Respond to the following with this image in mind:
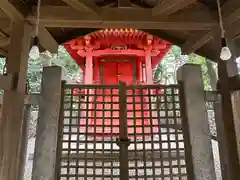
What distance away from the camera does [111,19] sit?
231cm

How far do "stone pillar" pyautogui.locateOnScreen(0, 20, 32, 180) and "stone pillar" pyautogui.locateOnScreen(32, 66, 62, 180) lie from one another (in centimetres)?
58

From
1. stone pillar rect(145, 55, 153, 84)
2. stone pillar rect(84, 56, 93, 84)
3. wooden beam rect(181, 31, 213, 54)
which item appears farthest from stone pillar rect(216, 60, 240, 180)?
stone pillar rect(84, 56, 93, 84)

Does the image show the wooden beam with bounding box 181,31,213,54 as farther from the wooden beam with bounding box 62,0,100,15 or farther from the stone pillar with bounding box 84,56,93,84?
the stone pillar with bounding box 84,56,93,84

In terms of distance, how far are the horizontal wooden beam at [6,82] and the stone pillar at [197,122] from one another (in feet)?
6.55

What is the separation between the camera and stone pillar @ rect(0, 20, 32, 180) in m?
1.93

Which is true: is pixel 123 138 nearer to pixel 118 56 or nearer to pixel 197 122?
pixel 197 122

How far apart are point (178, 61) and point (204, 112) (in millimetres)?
9870

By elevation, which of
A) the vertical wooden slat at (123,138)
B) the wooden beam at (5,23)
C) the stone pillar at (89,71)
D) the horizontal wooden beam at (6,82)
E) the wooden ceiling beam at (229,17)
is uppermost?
the stone pillar at (89,71)

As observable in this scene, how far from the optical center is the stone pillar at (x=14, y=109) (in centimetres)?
193

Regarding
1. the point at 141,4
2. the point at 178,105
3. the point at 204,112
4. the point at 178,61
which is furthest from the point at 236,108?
the point at 178,61

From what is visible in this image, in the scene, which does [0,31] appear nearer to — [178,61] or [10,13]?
[10,13]

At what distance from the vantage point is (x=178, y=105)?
3.09 meters

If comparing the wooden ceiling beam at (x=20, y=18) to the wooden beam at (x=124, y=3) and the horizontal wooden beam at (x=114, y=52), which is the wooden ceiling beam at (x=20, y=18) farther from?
the horizontal wooden beam at (x=114, y=52)

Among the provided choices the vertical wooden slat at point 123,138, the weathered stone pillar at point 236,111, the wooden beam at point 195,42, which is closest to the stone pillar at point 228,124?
the weathered stone pillar at point 236,111
